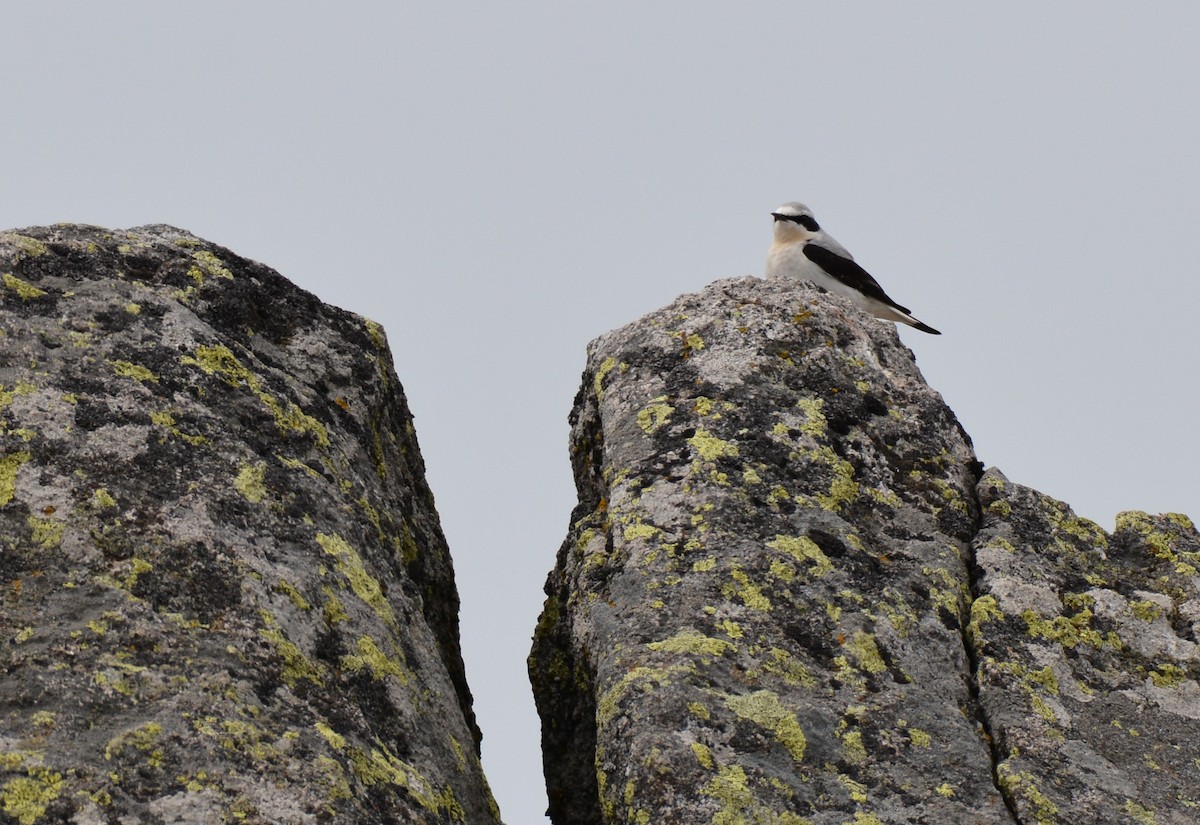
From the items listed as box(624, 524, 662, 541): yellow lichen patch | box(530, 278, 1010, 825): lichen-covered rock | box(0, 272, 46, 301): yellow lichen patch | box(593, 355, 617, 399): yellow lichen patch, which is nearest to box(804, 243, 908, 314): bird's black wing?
box(530, 278, 1010, 825): lichen-covered rock

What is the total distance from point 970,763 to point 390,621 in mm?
3089

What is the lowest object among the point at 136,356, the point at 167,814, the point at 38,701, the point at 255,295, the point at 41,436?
the point at 167,814

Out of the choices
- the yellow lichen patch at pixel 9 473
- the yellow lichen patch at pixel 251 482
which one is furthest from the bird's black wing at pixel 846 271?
the yellow lichen patch at pixel 9 473

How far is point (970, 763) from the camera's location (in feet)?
20.8

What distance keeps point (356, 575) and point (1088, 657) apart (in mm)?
4133

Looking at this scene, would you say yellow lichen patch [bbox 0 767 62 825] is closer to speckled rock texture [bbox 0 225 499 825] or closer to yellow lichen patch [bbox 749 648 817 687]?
speckled rock texture [bbox 0 225 499 825]

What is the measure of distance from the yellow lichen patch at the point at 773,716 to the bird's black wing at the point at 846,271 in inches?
298

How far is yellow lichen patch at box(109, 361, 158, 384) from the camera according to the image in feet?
22.1

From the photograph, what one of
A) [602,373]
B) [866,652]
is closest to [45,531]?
[602,373]

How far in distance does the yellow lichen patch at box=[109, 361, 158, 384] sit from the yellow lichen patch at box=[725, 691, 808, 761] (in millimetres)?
3515

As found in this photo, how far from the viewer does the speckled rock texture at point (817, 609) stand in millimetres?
6160

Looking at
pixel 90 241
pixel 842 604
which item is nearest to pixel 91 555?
pixel 90 241

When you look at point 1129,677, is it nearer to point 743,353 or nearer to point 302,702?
point 743,353

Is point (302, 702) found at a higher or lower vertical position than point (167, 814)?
higher
